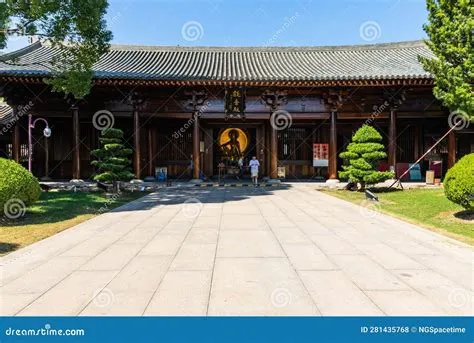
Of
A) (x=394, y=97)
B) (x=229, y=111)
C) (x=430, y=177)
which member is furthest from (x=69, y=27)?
(x=430, y=177)

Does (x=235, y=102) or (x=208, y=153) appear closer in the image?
(x=235, y=102)

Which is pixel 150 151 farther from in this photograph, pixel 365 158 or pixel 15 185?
pixel 365 158

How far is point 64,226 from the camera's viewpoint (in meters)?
7.82

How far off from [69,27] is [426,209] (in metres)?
11.3

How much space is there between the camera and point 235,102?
16312mm

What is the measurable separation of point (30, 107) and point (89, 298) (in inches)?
578

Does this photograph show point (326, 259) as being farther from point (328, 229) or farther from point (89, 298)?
point (89, 298)

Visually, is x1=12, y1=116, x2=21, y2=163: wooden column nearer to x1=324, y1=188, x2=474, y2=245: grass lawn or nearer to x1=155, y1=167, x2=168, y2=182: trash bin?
x1=155, y1=167, x2=168, y2=182: trash bin

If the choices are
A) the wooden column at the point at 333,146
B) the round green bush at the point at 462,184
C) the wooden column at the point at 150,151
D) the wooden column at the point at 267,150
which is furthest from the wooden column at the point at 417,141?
the wooden column at the point at 150,151

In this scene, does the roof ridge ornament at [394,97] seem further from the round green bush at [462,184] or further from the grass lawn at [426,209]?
the round green bush at [462,184]

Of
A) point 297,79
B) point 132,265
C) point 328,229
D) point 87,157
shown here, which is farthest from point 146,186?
point 132,265

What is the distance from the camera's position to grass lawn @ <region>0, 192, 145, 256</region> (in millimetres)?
6777

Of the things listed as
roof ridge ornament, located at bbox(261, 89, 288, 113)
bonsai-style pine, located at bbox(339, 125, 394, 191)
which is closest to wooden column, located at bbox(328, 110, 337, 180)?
roof ridge ornament, located at bbox(261, 89, 288, 113)

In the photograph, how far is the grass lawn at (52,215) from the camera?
6777 millimetres
